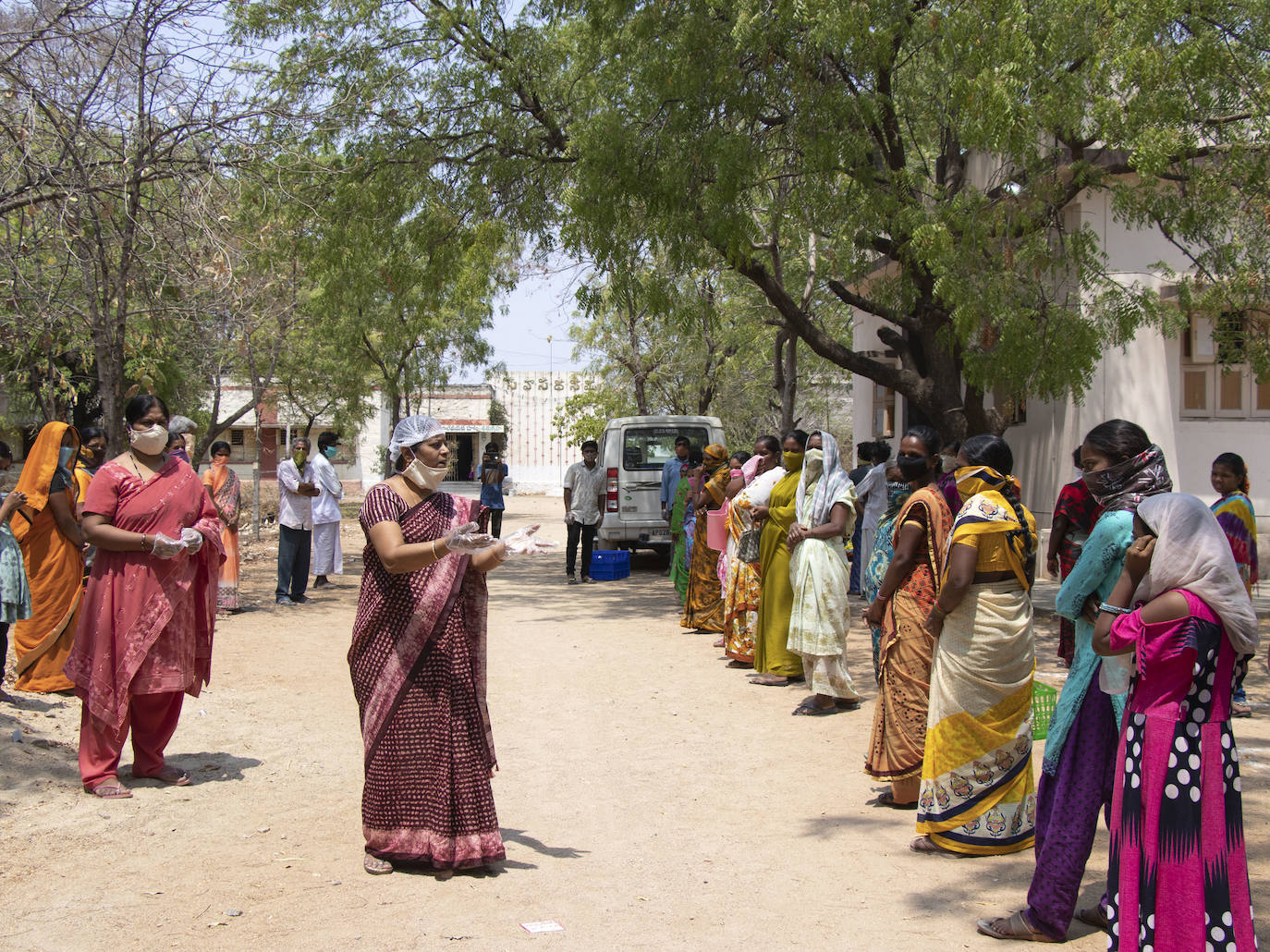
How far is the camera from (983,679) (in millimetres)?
4680

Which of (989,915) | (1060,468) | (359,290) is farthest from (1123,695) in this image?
(359,290)

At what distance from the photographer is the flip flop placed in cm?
735

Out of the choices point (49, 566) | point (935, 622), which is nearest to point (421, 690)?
point (935, 622)

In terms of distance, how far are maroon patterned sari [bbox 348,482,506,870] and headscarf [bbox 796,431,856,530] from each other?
137 inches

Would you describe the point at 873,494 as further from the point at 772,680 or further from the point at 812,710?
the point at 812,710

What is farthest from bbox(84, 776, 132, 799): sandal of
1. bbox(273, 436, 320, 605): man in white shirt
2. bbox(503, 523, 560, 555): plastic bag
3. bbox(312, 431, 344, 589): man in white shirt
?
bbox(312, 431, 344, 589): man in white shirt

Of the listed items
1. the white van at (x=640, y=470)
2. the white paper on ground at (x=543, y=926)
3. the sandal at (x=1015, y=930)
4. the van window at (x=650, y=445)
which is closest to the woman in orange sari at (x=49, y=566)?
the white paper on ground at (x=543, y=926)

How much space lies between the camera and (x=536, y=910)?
13.3 ft

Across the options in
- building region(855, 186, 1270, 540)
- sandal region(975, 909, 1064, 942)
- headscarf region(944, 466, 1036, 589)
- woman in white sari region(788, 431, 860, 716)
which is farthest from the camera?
building region(855, 186, 1270, 540)

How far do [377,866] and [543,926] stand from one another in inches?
32.9

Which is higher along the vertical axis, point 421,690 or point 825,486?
point 825,486

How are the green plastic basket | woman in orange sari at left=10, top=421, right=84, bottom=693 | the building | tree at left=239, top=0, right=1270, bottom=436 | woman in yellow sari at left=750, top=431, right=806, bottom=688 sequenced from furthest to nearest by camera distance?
the building → tree at left=239, top=0, right=1270, bottom=436 → woman in yellow sari at left=750, top=431, right=806, bottom=688 → woman in orange sari at left=10, top=421, right=84, bottom=693 → the green plastic basket

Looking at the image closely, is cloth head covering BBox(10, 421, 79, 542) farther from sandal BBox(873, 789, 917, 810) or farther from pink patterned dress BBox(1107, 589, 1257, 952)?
pink patterned dress BBox(1107, 589, 1257, 952)

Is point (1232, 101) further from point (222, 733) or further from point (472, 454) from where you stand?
point (472, 454)
